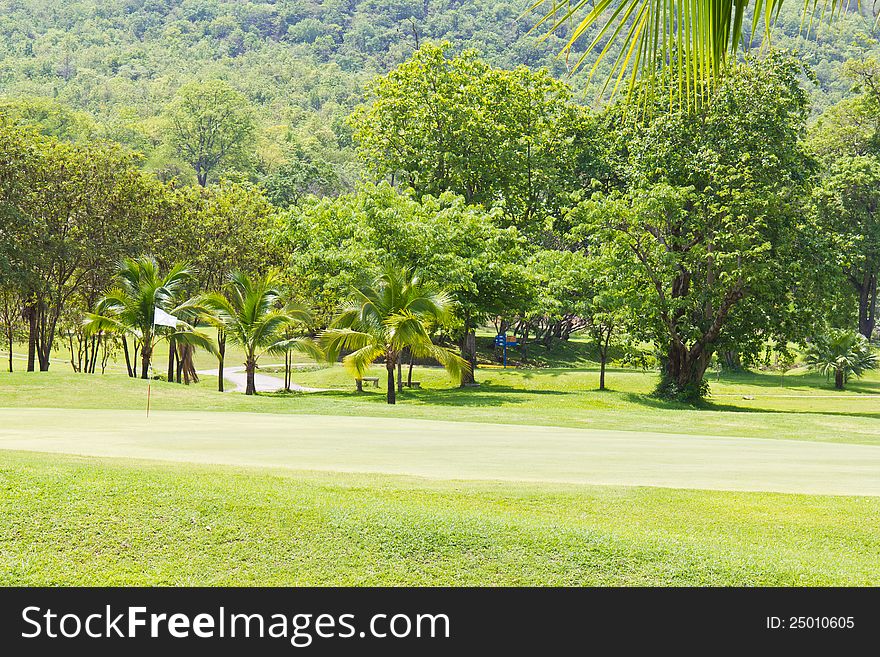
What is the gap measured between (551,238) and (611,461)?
149ft

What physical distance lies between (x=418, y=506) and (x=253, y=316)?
2468cm

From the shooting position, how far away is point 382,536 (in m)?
6.89

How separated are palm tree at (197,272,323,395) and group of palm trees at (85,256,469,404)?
0.11 feet

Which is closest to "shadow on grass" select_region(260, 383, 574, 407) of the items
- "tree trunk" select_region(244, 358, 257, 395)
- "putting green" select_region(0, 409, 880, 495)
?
"tree trunk" select_region(244, 358, 257, 395)

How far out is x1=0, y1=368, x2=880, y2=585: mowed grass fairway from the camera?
20.9ft

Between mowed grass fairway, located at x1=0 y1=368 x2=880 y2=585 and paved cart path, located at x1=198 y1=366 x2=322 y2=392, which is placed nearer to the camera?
mowed grass fairway, located at x1=0 y1=368 x2=880 y2=585

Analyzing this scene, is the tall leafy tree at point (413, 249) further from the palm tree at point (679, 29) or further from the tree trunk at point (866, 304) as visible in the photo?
the tree trunk at point (866, 304)

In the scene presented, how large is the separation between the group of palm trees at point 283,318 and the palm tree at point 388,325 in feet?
0.10

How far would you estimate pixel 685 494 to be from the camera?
9.43m

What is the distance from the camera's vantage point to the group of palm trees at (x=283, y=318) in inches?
1077

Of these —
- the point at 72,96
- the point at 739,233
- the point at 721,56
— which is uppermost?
the point at 72,96

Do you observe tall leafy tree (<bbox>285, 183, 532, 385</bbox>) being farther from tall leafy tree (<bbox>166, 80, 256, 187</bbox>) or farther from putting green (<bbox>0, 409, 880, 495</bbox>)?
tall leafy tree (<bbox>166, 80, 256, 187</bbox>)
